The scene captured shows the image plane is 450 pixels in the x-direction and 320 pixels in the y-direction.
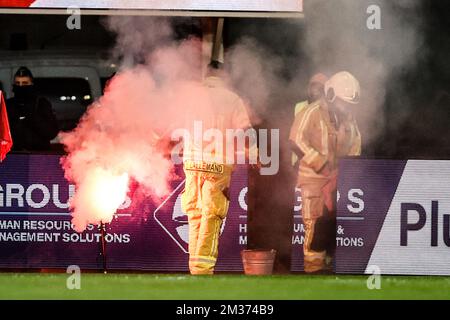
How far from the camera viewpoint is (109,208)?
310 inches

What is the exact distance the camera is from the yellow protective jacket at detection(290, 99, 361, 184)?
8094 millimetres

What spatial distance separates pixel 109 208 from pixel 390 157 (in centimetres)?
232

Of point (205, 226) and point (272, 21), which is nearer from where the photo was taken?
point (205, 226)

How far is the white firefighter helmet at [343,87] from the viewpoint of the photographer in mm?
8195

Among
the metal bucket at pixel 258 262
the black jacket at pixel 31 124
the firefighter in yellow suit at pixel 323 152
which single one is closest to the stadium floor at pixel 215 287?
the metal bucket at pixel 258 262

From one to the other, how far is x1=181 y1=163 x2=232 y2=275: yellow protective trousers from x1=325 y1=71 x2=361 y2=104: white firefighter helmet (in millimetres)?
1095

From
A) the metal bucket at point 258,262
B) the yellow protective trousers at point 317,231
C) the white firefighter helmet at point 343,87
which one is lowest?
the metal bucket at point 258,262

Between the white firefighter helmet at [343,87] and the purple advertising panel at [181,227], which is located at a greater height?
the white firefighter helmet at [343,87]

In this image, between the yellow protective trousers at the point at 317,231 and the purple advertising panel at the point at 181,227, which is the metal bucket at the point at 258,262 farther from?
the yellow protective trousers at the point at 317,231

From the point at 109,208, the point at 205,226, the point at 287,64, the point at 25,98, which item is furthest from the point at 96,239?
the point at 287,64

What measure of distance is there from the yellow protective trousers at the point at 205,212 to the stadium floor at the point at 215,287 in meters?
0.16

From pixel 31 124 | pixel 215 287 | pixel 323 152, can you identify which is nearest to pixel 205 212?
pixel 215 287

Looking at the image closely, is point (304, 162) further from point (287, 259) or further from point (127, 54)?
point (127, 54)

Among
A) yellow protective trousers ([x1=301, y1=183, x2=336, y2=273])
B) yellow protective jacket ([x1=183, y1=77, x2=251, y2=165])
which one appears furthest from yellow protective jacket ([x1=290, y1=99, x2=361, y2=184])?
yellow protective jacket ([x1=183, y1=77, x2=251, y2=165])
